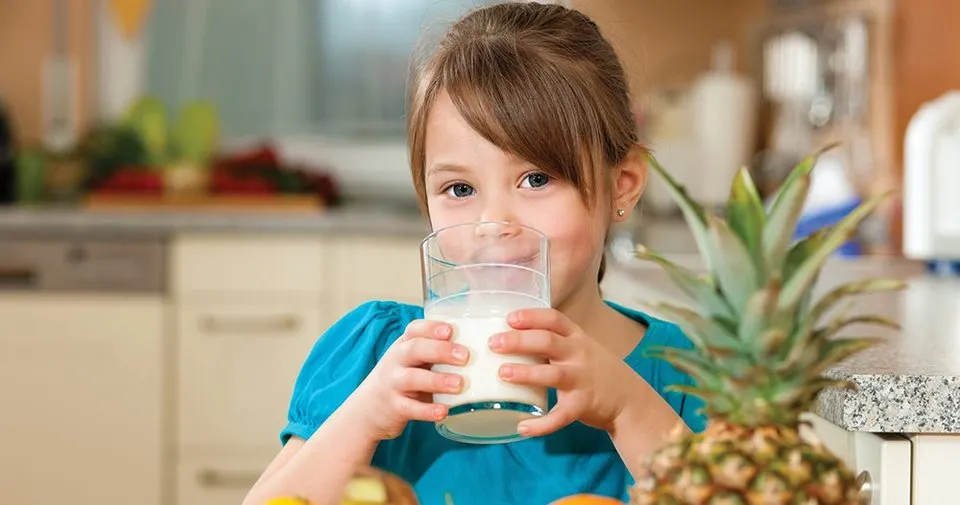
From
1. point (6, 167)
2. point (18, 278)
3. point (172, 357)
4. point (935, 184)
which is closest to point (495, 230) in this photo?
point (935, 184)

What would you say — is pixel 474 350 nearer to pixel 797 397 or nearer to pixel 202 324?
pixel 797 397

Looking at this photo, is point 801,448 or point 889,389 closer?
point 801,448

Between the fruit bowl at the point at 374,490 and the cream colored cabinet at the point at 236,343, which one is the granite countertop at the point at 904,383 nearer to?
the fruit bowl at the point at 374,490

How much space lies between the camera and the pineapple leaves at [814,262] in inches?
25.4

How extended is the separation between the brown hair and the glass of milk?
153mm

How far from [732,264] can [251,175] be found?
332 cm

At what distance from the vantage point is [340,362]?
123cm

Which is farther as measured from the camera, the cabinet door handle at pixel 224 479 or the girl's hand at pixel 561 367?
the cabinet door handle at pixel 224 479

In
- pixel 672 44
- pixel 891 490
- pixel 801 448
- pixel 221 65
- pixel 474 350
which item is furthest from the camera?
pixel 221 65

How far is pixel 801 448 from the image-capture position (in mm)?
646

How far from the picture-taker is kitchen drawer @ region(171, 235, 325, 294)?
11.1ft

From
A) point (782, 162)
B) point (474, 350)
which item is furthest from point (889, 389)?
point (782, 162)

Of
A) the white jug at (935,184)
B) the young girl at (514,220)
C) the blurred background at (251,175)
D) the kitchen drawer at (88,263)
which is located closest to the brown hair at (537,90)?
the young girl at (514,220)

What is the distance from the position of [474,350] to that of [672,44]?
3162 mm
